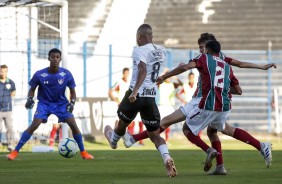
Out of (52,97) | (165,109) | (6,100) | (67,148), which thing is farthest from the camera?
(165,109)

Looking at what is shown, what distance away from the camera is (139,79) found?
13.1 m

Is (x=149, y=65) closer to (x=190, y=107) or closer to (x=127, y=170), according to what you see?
(x=190, y=107)

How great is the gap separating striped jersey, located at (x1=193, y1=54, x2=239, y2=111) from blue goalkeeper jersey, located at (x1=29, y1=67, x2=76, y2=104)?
5.63 metres

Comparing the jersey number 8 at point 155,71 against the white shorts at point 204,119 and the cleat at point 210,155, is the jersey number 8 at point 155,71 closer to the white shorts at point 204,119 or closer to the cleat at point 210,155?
the white shorts at point 204,119

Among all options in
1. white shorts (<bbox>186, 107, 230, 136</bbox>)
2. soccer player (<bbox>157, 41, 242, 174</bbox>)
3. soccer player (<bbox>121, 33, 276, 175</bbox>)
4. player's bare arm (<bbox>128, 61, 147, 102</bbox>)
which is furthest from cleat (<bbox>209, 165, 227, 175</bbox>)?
player's bare arm (<bbox>128, 61, 147, 102</bbox>)

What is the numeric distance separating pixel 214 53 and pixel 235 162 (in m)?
4.36

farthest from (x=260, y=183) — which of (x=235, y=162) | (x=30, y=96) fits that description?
(x=30, y=96)

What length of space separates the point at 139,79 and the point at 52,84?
5.56 metres

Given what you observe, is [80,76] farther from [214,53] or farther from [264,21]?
[214,53]

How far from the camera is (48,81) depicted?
1836cm

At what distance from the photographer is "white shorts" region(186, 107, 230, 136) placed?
1333 cm

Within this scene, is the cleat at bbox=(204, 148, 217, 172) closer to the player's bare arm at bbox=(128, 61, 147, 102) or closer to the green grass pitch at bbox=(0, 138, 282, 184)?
the green grass pitch at bbox=(0, 138, 282, 184)

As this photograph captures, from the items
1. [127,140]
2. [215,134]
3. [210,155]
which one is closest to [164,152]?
[210,155]

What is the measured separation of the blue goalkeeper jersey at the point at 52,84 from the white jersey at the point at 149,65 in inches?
202
